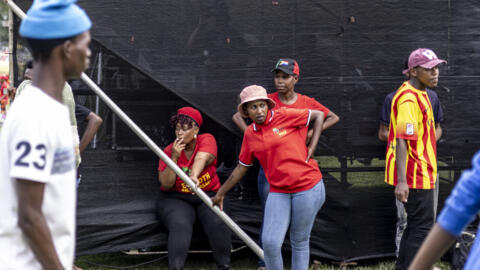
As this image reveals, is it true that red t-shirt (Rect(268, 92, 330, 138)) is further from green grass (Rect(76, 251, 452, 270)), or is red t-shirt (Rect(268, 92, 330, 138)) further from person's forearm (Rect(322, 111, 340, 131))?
green grass (Rect(76, 251, 452, 270))

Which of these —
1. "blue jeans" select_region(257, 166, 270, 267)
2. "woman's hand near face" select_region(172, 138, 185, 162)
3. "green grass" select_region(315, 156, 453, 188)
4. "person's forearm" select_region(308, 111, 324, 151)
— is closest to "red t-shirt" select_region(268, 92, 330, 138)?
"person's forearm" select_region(308, 111, 324, 151)

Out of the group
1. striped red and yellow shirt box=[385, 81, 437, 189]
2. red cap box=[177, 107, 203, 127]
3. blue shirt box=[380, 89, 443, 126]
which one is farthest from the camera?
red cap box=[177, 107, 203, 127]

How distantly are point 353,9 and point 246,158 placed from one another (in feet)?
5.11

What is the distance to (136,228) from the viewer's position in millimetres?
4910

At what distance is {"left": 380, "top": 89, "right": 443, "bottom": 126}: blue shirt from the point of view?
4.71 meters

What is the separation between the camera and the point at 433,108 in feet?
15.5

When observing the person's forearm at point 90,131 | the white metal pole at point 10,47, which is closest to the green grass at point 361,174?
the person's forearm at point 90,131

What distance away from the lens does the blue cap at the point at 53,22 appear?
6.04 ft

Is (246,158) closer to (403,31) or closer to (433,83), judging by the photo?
(433,83)

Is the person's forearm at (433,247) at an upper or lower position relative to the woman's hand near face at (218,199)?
upper

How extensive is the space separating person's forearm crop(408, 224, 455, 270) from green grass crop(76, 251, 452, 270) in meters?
3.39

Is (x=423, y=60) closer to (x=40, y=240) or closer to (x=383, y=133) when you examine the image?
(x=383, y=133)

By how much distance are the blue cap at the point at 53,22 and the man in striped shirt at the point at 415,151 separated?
2826 millimetres

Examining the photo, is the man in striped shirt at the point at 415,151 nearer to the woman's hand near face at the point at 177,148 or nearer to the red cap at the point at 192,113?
the red cap at the point at 192,113
